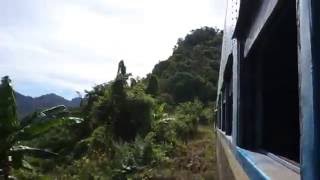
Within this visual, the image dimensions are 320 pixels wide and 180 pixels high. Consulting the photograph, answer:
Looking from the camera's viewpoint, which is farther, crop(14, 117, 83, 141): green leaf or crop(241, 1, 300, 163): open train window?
crop(14, 117, 83, 141): green leaf

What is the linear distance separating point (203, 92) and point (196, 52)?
29.4 feet

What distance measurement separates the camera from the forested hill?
160 ft

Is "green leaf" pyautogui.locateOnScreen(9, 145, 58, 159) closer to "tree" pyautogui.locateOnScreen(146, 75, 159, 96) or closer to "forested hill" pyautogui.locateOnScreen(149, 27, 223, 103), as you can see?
"tree" pyautogui.locateOnScreen(146, 75, 159, 96)

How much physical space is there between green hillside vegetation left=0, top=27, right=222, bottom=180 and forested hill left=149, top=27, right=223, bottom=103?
937cm

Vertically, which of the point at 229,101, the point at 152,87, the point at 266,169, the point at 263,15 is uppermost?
the point at 152,87

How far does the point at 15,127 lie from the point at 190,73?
38623 millimetres

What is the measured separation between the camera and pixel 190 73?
50188 mm

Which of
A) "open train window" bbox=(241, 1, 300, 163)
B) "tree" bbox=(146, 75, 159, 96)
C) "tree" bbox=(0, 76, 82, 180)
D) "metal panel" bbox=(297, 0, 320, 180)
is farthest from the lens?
"tree" bbox=(146, 75, 159, 96)

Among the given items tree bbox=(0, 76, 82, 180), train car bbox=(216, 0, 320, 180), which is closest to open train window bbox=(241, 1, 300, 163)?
train car bbox=(216, 0, 320, 180)

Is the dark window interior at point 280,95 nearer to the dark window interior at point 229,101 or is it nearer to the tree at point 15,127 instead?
the dark window interior at point 229,101

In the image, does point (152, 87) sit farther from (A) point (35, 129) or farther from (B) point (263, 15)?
(B) point (263, 15)

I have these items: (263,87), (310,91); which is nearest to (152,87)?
(263,87)

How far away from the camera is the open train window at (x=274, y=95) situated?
349 centimetres

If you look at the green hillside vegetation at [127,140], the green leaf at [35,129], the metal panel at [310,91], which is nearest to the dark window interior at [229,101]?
the metal panel at [310,91]
